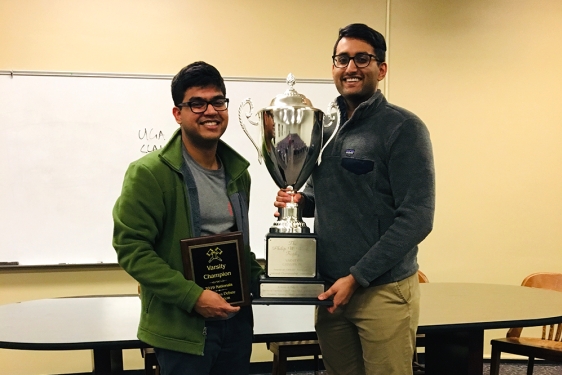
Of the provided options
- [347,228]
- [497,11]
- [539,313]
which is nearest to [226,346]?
[347,228]

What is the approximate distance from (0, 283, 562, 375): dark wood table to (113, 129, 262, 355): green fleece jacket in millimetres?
360

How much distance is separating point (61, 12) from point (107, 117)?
0.69 m

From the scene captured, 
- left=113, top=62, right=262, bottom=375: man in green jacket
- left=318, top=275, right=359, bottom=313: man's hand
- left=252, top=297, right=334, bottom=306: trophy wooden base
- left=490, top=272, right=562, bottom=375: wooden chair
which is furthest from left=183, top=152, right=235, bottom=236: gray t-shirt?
left=490, top=272, right=562, bottom=375: wooden chair

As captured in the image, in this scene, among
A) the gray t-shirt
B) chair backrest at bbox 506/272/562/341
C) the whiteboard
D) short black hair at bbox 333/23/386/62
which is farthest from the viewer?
the whiteboard

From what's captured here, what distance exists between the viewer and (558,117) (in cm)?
343

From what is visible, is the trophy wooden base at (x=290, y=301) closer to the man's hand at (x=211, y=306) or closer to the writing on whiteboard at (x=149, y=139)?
the man's hand at (x=211, y=306)

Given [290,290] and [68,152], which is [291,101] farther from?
[68,152]

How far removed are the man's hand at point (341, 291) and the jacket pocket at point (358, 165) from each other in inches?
12.1

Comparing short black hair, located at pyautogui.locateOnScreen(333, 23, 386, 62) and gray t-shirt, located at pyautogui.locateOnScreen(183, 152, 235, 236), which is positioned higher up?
short black hair, located at pyautogui.locateOnScreen(333, 23, 386, 62)

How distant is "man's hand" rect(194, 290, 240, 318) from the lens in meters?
1.23

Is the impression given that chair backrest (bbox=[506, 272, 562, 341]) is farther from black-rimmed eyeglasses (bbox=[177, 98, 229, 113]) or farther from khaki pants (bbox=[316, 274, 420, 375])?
black-rimmed eyeglasses (bbox=[177, 98, 229, 113])

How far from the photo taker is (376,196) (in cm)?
140

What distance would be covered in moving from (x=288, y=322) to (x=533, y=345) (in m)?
1.46

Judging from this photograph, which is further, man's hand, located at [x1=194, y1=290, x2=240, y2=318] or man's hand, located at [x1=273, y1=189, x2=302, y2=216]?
man's hand, located at [x1=273, y1=189, x2=302, y2=216]
